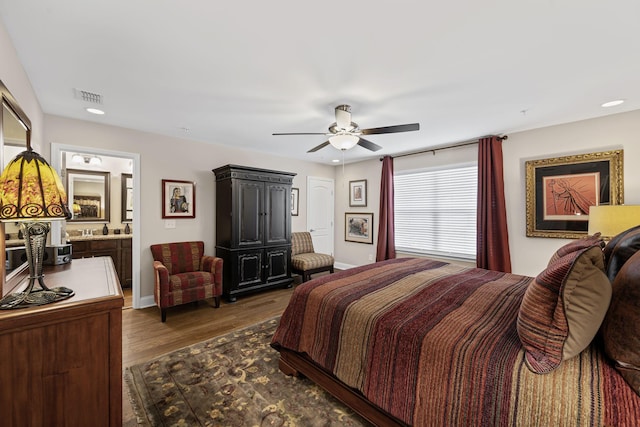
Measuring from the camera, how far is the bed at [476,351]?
103cm

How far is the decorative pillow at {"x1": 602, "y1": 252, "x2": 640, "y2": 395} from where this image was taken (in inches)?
37.8

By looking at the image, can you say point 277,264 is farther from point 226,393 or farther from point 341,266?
point 226,393

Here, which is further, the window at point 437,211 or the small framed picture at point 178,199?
the window at point 437,211

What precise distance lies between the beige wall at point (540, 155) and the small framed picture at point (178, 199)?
12.3ft

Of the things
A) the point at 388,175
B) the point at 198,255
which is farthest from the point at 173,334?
the point at 388,175

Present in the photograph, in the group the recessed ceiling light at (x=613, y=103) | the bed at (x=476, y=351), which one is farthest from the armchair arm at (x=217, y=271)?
the recessed ceiling light at (x=613, y=103)

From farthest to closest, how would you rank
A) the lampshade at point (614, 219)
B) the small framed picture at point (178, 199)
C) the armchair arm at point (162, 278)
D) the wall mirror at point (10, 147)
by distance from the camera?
the small framed picture at point (178, 199) < the armchair arm at point (162, 278) < the lampshade at point (614, 219) < the wall mirror at point (10, 147)

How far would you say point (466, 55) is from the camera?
6.32 feet

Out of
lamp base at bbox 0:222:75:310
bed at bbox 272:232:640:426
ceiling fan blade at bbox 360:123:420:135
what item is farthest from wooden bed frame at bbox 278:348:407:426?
ceiling fan blade at bbox 360:123:420:135

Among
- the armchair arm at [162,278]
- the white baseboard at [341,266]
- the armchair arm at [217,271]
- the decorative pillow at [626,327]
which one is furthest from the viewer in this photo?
the white baseboard at [341,266]

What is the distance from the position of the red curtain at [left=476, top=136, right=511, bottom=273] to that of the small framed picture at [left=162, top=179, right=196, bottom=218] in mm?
4396

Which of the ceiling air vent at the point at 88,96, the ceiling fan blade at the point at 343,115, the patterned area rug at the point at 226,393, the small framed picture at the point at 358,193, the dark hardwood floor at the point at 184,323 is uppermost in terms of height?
the ceiling air vent at the point at 88,96

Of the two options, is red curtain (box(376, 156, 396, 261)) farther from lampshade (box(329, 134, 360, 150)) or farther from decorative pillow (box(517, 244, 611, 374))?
decorative pillow (box(517, 244, 611, 374))

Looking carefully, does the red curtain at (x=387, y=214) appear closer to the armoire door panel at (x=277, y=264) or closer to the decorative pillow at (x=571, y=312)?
the armoire door panel at (x=277, y=264)
